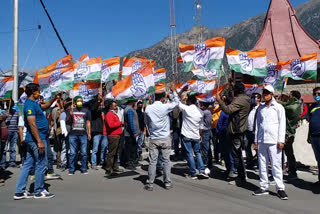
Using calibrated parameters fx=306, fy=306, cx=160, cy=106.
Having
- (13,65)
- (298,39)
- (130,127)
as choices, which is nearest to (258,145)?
(130,127)

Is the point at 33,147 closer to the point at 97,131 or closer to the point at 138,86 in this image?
the point at 138,86

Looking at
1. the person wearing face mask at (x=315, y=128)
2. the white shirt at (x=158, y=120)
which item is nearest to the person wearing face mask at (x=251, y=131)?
the person wearing face mask at (x=315, y=128)

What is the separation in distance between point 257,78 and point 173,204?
5687 mm

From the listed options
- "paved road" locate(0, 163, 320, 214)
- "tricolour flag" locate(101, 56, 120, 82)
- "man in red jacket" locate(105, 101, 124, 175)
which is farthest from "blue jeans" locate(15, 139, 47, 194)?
"tricolour flag" locate(101, 56, 120, 82)

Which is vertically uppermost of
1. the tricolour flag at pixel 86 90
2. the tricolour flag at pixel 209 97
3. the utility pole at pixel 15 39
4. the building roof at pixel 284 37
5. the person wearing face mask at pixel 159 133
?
the building roof at pixel 284 37

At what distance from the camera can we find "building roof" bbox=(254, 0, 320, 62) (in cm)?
2334

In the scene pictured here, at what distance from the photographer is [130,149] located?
8555 mm

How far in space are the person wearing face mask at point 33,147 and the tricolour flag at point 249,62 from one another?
5430 millimetres

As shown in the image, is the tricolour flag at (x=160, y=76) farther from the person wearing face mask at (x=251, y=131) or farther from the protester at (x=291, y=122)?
the protester at (x=291, y=122)

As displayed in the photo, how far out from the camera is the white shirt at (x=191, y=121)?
695 centimetres

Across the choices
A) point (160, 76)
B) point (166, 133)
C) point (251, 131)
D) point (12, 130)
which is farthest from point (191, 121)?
point (160, 76)

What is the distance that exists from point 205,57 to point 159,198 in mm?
3980

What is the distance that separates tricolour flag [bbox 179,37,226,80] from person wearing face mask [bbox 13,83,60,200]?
415cm

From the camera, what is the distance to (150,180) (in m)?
6.01
